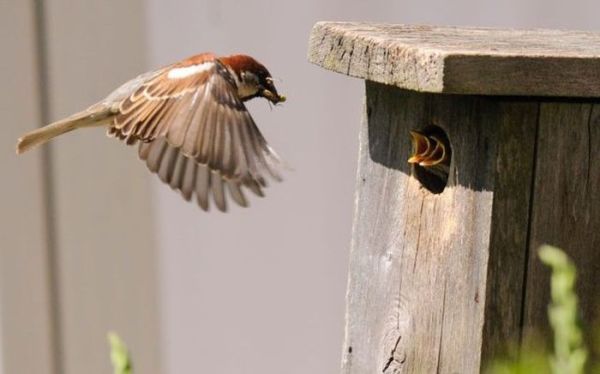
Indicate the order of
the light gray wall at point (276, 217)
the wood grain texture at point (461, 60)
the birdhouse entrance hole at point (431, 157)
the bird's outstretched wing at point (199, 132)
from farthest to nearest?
the light gray wall at point (276, 217) → the bird's outstretched wing at point (199, 132) → the birdhouse entrance hole at point (431, 157) → the wood grain texture at point (461, 60)

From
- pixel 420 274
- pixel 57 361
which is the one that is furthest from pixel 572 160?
pixel 57 361

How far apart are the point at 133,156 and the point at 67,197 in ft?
0.73

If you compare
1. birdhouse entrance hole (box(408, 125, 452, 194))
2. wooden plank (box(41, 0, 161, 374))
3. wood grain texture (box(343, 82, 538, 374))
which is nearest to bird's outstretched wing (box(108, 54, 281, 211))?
wood grain texture (box(343, 82, 538, 374))

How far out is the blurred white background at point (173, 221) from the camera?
331cm

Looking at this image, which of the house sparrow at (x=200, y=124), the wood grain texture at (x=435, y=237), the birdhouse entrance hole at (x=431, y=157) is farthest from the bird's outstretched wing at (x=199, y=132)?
the birdhouse entrance hole at (x=431, y=157)

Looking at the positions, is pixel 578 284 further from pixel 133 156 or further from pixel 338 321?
pixel 133 156

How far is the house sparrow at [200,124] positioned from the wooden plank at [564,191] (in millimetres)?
591

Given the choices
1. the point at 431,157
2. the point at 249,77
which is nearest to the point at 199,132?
the point at 249,77

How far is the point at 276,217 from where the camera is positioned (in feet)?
11.2

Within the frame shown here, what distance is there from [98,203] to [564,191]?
2113 millimetres

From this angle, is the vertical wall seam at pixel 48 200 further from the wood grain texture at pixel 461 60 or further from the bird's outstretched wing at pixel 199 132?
the wood grain texture at pixel 461 60

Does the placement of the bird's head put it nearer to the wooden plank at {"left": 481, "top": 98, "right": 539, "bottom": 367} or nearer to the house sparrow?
the house sparrow

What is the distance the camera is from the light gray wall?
10.7 ft

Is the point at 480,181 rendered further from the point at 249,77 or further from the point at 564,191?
the point at 249,77
